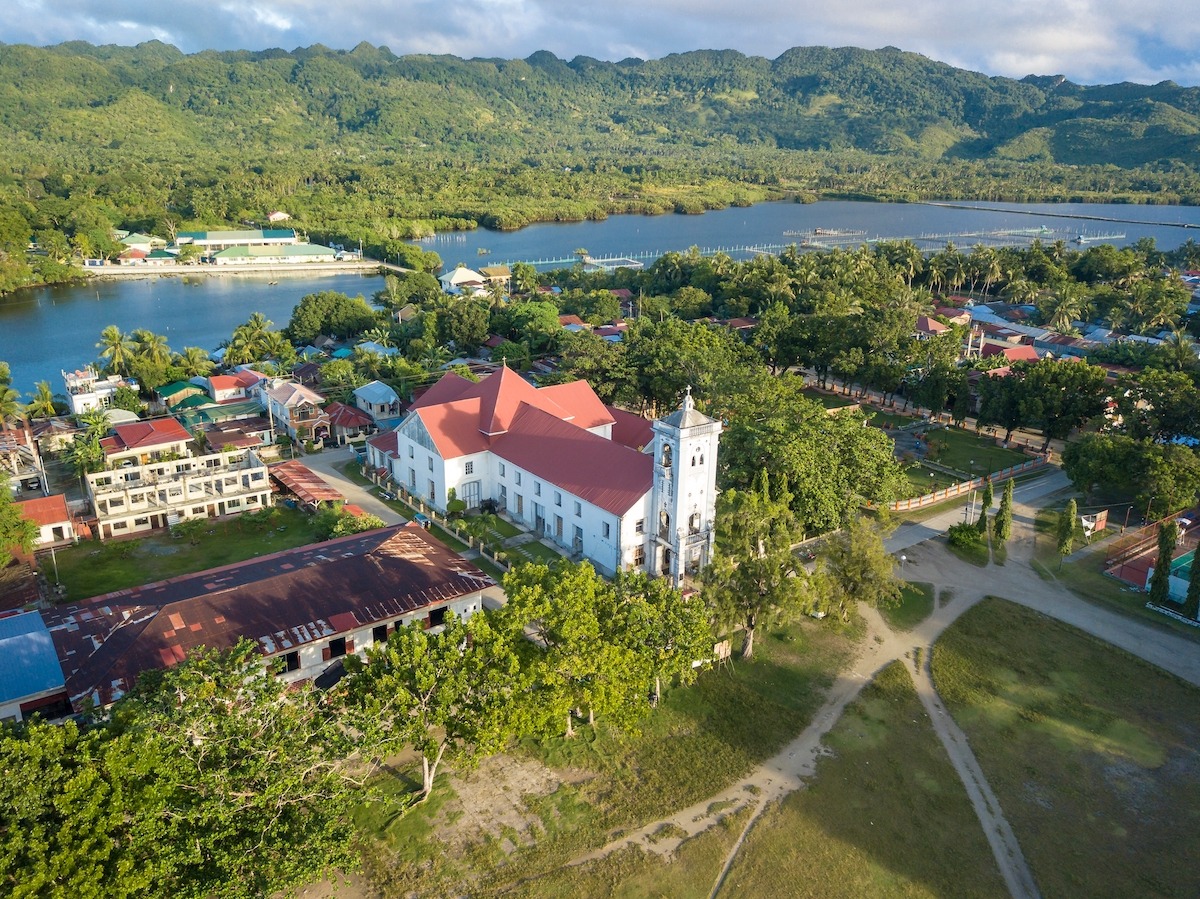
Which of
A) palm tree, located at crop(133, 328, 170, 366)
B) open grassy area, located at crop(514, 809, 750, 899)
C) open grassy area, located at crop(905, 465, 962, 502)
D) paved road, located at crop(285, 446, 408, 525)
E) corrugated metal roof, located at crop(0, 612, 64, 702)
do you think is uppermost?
palm tree, located at crop(133, 328, 170, 366)

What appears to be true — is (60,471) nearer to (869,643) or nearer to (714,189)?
(869,643)

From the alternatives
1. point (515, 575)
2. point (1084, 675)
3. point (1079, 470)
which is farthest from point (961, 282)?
point (515, 575)

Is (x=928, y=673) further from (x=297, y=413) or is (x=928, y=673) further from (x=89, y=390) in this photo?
(x=89, y=390)

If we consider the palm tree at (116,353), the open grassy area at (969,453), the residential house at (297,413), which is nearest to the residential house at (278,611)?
the residential house at (297,413)

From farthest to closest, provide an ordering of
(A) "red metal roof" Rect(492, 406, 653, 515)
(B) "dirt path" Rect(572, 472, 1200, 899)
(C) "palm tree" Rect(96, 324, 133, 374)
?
(C) "palm tree" Rect(96, 324, 133, 374) → (A) "red metal roof" Rect(492, 406, 653, 515) → (B) "dirt path" Rect(572, 472, 1200, 899)

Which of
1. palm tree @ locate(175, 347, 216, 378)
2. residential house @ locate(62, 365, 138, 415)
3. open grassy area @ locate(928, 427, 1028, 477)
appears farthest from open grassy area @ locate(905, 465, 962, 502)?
residential house @ locate(62, 365, 138, 415)

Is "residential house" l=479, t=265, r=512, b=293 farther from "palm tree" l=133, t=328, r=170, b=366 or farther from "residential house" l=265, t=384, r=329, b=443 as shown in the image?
"residential house" l=265, t=384, r=329, b=443

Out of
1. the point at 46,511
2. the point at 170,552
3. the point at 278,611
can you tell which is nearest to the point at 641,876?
the point at 278,611
